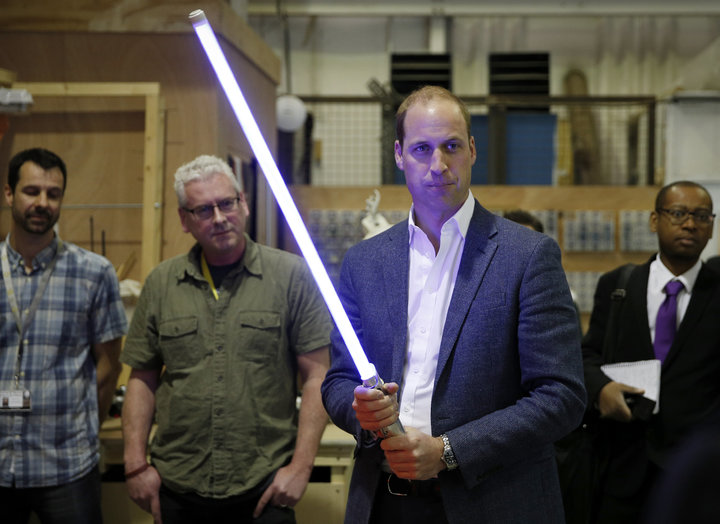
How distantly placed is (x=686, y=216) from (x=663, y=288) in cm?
29

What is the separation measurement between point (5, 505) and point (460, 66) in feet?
26.4

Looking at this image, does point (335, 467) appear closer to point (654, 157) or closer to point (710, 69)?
point (654, 157)

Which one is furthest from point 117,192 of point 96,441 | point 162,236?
point 96,441

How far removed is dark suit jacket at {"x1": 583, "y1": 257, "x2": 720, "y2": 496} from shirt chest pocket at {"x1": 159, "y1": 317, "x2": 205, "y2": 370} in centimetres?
147

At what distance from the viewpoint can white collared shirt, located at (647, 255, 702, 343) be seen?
9.11ft

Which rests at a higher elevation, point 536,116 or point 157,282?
point 536,116

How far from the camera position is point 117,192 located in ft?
13.1

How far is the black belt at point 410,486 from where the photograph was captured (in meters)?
1.52

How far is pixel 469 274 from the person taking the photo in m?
1.54

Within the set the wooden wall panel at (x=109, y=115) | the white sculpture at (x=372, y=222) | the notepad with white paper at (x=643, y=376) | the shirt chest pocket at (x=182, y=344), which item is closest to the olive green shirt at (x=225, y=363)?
the shirt chest pocket at (x=182, y=344)

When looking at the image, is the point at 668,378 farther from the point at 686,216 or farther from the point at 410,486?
the point at 410,486

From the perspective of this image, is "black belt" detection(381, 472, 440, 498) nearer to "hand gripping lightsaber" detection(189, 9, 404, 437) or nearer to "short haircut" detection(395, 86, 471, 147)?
"hand gripping lightsaber" detection(189, 9, 404, 437)

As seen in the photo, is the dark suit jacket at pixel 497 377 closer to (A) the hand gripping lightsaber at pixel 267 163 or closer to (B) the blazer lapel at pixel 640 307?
(A) the hand gripping lightsaber at pixel 267 163

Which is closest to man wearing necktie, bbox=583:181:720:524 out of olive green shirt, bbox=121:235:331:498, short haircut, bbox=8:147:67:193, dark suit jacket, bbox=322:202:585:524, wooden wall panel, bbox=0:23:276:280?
olive green shirt, bbox=121:235:331:498
